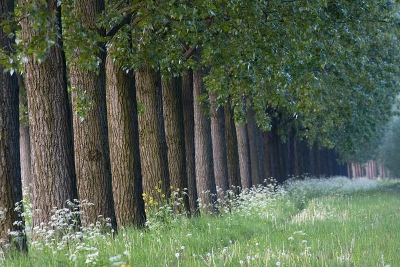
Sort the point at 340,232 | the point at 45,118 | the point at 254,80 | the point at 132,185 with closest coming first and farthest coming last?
the point at 45,118
the point at 340,232
the point at 132,185
the point at 254,80

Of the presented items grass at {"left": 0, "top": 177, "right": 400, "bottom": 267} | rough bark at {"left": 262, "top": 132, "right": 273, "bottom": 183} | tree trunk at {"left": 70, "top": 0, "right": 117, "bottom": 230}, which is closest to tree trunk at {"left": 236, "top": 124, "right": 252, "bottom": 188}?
rough bark at {"left": 262, "top": 132, "right": 273, "bottom": 183}

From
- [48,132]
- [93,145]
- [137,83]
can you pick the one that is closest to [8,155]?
[48,132]

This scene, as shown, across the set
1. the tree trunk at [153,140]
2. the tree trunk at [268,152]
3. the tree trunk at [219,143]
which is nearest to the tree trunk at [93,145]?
the tree trunk at [153,140]

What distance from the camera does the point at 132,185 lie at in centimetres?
1391

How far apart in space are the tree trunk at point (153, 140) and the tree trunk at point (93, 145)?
11.2 feet

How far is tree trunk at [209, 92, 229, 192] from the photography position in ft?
75.2

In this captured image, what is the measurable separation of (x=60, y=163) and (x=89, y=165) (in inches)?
51.9

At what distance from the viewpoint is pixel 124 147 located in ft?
46.2

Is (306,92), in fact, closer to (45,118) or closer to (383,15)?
(383,15)

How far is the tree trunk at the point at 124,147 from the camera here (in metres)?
13.9

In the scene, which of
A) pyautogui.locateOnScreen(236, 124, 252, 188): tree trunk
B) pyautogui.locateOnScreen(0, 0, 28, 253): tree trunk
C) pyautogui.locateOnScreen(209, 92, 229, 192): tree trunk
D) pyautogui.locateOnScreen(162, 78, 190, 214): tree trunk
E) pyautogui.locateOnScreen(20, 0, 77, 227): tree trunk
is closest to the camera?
pyautogui.locateOnScreen(0, 0, 28, 253): tree trunk

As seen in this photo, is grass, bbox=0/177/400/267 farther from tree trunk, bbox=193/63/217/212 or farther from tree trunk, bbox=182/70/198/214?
tree trunk, bbox=193/63/217/212

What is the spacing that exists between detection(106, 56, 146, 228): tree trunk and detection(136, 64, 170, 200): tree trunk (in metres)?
1.61

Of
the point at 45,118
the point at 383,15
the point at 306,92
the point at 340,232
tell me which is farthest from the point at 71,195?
the point at 383,15
